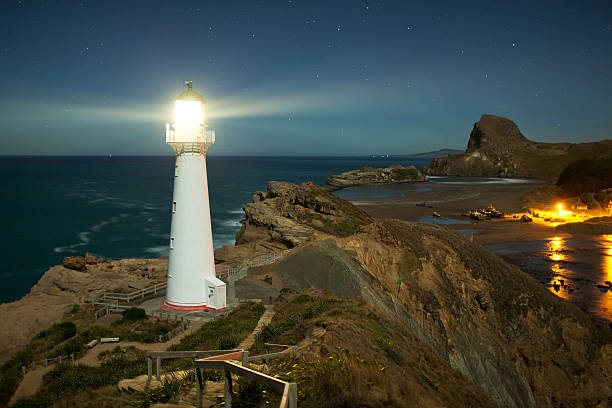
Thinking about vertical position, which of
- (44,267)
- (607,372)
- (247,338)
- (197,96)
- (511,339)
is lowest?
(44,267)

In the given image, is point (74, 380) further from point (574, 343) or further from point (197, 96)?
point (574, 343)

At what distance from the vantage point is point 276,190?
51250 millimetres

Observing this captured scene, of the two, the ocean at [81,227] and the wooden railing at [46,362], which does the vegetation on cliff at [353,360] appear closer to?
the wooden railing at [46,362]

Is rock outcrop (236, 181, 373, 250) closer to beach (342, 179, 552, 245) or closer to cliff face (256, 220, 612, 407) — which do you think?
cliff face (256, 220, 612, 407)

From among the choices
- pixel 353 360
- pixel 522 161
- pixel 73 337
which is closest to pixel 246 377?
pixel 353 360

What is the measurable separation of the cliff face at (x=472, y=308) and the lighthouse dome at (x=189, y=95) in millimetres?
10066

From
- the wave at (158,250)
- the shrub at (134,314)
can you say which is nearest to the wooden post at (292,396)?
the shrub at (134,314)

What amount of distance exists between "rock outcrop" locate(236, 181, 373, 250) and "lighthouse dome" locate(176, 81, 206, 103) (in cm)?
2137

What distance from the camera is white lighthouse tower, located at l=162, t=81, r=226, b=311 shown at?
15.5 metres

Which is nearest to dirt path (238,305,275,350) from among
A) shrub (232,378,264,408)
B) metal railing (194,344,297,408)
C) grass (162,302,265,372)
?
grass (162,302,265,372)

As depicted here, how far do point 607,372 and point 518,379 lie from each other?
5341 mm

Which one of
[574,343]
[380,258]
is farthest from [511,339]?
[380,258]

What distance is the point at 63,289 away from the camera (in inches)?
1124

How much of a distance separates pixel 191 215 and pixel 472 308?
564 inches
